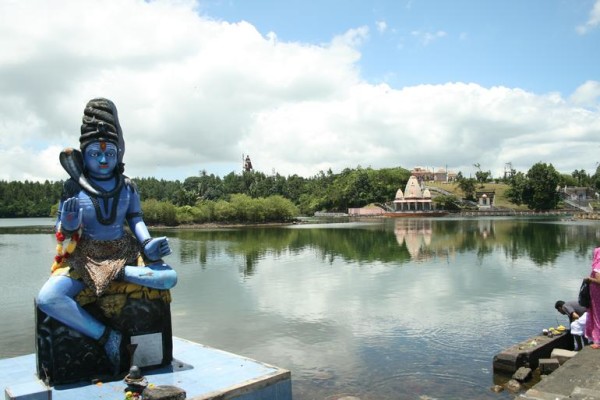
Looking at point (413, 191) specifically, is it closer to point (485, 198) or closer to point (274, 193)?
point (485, 198)

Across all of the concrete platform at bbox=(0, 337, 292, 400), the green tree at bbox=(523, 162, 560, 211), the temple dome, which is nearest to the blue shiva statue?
the concrete platform at bbox=(0, 337, 292, 400)

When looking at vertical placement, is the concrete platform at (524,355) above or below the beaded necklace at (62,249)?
below

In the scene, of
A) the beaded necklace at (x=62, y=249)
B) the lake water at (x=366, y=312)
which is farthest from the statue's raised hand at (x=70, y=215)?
the lake water at (x=366, y=312)

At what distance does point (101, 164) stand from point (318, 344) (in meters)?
6.55

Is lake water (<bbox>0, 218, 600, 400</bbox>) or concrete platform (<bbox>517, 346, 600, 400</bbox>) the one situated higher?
concrete platform (<bbox>517, 346, 600, 400</bbox>)

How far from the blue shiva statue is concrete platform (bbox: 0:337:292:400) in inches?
25.1

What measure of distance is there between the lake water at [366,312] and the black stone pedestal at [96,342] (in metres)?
2.97

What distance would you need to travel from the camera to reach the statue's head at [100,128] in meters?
7.83

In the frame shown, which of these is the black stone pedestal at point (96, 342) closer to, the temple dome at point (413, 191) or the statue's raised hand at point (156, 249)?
the statue's raised hand at point (156, 249)

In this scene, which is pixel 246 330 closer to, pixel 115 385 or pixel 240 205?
pixel 115 385

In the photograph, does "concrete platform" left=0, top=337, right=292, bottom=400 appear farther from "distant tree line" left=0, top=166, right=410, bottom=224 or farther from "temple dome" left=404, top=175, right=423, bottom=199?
"temple dome" left=404, top=175, right=423, bottom=199

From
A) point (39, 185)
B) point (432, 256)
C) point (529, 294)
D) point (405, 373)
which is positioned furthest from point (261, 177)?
point (405, 373)

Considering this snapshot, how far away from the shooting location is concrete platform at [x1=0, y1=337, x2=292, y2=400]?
6457mm

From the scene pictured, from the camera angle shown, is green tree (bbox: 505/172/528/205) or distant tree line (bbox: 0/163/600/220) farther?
green tree (bbox: 505/172/528/205)
